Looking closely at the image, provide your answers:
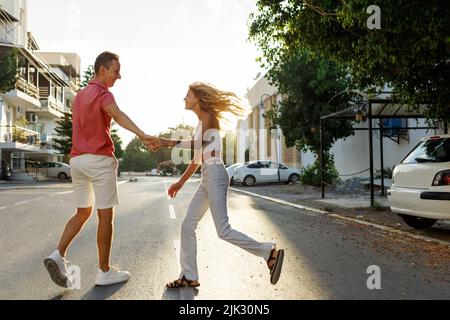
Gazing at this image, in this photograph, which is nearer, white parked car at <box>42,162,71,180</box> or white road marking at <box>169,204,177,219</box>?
white road marking at <box>169,204,177,219</box>

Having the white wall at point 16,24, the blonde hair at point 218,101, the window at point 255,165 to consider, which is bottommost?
the window at point 255,165

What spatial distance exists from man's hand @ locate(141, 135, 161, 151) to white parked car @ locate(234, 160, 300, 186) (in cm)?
2213

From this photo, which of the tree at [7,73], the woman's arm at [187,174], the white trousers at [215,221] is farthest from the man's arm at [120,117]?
the tree at [7,73]

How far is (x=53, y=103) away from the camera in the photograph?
154 feet

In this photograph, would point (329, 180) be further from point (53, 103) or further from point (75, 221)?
point (53, 103)

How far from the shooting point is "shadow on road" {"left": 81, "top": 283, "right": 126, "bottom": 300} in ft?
12.8

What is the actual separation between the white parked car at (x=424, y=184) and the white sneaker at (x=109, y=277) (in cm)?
474

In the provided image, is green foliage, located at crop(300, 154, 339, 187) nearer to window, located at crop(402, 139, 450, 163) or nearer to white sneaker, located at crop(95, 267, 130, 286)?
window, located at crop(402, 139, 450, 163)

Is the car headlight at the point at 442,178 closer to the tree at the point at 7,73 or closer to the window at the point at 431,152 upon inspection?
the window at the point at 431,152

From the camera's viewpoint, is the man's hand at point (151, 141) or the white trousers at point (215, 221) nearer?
the white trousers at point (215, 221)

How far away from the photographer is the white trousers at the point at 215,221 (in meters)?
4.10

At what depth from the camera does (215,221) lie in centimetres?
416

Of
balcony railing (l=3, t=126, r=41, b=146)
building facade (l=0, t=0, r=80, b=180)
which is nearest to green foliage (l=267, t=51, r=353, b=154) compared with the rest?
building facade (l=0, t=0, r=80, b=180)
